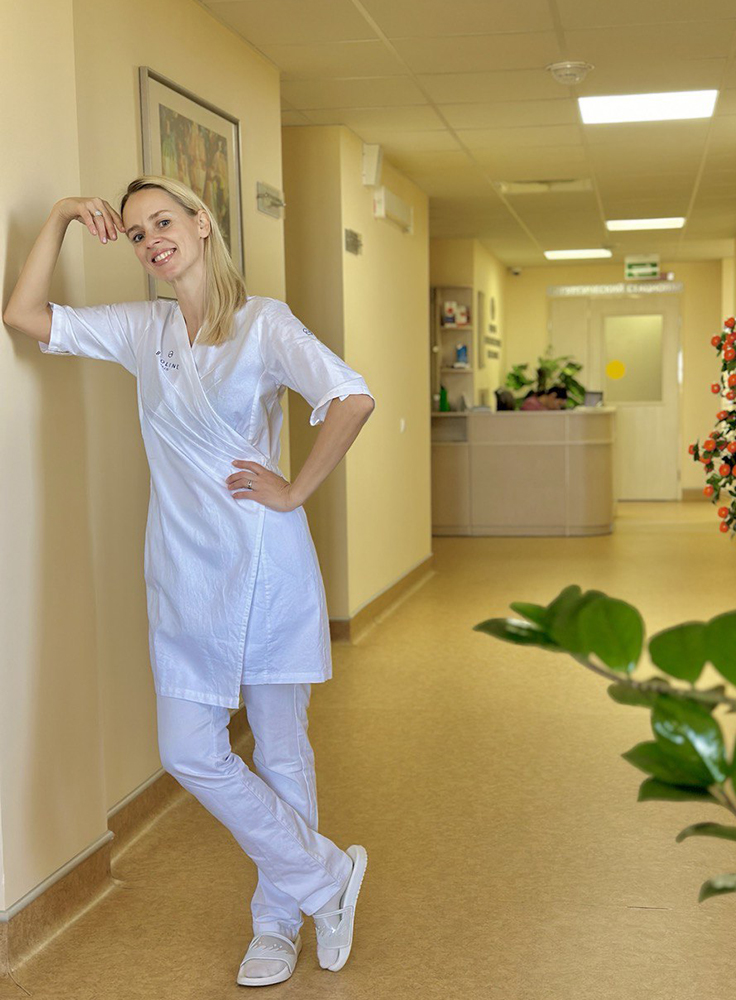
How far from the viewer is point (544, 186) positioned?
8211mm

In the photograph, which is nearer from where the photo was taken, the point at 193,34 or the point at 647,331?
the point at 193,34

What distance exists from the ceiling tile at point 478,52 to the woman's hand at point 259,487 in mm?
2827

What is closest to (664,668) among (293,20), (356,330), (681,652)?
(681,652)

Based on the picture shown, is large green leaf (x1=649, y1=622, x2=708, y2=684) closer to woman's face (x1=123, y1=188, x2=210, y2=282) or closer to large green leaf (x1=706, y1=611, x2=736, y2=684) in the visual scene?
large green leaf (x1=706, y1=611, x2=736, y2=684)

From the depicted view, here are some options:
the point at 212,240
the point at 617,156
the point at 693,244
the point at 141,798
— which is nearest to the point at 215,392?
the point at 212,240

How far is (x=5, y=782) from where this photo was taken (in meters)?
2.65

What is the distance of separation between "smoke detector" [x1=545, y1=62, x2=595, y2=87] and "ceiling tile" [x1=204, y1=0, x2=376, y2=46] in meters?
0.94

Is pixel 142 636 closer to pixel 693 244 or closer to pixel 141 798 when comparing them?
pixel 141 798

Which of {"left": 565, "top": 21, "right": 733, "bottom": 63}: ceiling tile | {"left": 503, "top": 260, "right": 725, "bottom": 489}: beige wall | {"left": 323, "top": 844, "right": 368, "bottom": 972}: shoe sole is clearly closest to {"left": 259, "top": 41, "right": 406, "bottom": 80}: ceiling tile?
{"left": 565, "top": 21, "right": 733, "bottom": 63}: ceiling tile

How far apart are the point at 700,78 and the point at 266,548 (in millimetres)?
3920

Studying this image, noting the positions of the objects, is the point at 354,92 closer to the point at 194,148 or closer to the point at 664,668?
the point at 194,148

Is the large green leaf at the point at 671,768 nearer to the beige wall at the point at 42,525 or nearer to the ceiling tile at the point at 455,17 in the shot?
the beige wall at the point at 42,525

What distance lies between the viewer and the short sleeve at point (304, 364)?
2.44 meters

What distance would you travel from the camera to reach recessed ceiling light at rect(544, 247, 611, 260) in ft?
40.9
